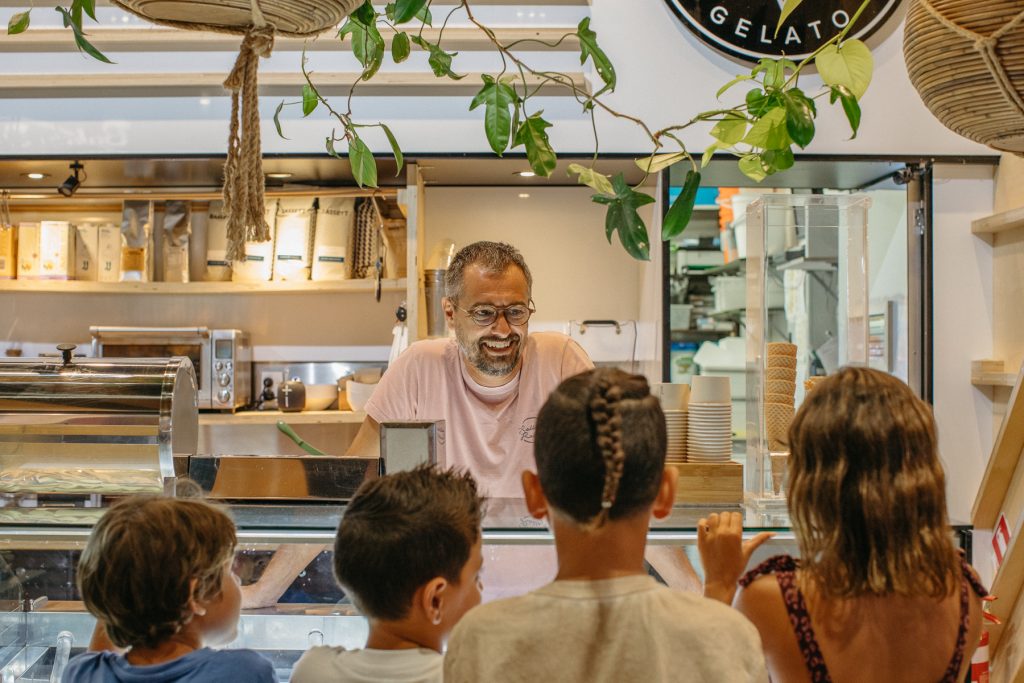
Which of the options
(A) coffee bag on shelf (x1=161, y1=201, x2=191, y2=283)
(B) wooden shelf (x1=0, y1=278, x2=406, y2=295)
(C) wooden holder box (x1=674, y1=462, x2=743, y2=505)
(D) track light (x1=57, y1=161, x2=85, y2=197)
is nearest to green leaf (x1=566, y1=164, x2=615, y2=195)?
(C) wooden holder box (x1=674, y1=462, x2=743, y2=505)

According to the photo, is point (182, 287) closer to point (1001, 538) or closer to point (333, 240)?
point (333, 240)

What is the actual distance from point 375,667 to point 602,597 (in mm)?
288

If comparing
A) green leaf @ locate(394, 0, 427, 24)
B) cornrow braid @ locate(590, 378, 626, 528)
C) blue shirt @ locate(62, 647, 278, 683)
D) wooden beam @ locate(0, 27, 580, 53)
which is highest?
wooden beam @ locate(0, 27, 580, 53)

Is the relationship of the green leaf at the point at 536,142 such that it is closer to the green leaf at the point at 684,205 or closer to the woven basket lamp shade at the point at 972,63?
the green leaf at the point at 684,205

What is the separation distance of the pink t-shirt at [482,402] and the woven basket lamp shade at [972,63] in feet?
4.02

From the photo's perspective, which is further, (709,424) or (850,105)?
(709,424)

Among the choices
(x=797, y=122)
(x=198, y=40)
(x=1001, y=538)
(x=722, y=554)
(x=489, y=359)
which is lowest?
(x=1001, y=538)

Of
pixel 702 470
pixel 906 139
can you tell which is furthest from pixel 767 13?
pixel 702 470

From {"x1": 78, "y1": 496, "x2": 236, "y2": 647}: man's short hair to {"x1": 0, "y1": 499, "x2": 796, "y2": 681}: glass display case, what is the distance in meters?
0.29

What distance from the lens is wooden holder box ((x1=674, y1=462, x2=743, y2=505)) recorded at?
1.88 m

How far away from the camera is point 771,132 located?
138 cm

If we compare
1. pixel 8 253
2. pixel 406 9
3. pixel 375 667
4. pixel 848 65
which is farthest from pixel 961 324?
pixel 8 253

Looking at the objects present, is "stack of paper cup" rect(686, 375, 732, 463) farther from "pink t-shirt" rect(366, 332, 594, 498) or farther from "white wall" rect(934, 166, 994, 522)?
"white wall" rect(934, 166, 994, 522)

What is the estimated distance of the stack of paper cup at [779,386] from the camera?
6.66 feet
